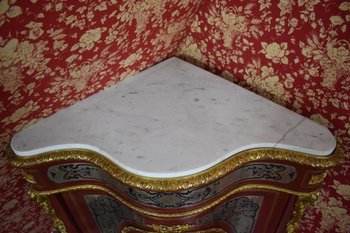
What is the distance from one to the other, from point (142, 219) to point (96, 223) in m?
0.28

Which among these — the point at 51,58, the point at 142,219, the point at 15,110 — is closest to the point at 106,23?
the point at 51,58

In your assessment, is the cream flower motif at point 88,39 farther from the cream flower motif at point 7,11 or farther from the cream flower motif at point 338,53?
the cream flower motif at point 338,53

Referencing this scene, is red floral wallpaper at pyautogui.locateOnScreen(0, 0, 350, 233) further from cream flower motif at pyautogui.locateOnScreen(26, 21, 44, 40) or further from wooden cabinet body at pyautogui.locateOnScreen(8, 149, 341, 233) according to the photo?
wooden cabinet body at pyautogui.locateOnScreen(8, 149, 341, 233)

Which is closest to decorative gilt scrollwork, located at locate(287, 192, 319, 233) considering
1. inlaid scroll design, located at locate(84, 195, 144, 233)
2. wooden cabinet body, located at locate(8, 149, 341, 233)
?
wooden cabinet body, located at locate(8, 149, 341, 233)

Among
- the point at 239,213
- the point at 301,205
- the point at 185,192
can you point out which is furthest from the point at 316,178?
the point at 185,192

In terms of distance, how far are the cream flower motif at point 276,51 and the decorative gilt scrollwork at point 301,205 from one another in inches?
15.3

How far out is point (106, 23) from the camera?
0.76 meters

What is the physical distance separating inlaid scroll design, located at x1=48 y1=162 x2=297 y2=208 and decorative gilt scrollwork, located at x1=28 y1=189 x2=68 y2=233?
101mm

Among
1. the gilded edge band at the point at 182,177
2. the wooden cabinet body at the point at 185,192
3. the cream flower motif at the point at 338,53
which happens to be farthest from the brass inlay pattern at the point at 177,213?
the cream flower motif at the point at 338,53

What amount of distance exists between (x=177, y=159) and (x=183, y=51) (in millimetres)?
567

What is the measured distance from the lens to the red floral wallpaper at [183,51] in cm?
67

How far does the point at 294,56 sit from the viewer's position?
2.87 ft

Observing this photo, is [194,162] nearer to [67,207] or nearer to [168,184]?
[168,184]

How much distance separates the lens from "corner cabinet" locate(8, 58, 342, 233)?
74cm
